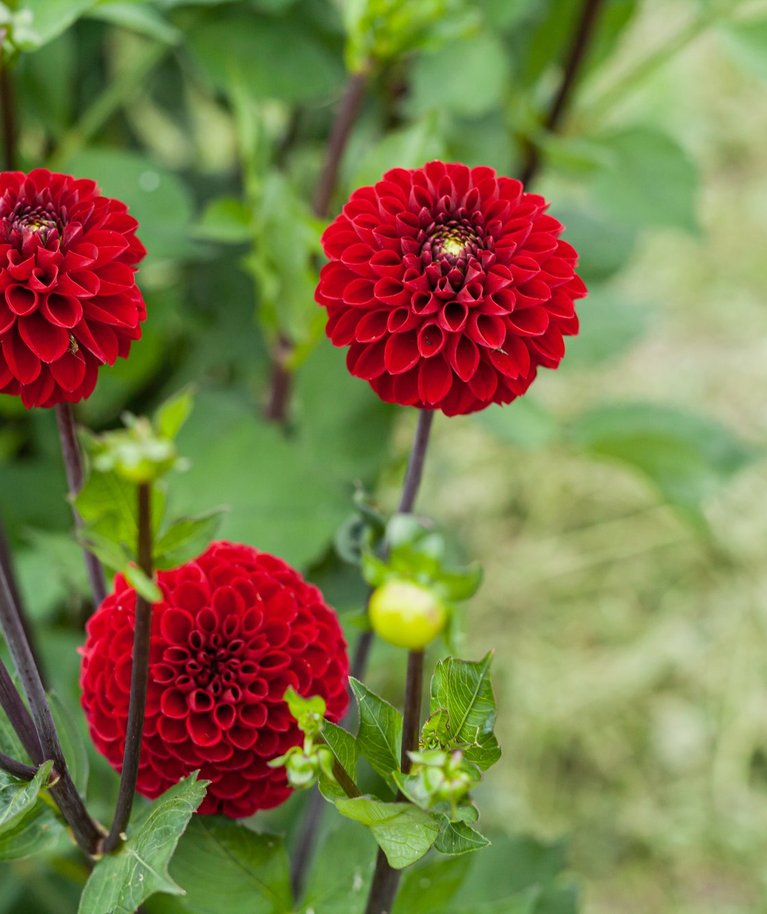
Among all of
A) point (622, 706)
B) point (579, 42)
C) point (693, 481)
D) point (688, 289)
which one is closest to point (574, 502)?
point (622, 706)

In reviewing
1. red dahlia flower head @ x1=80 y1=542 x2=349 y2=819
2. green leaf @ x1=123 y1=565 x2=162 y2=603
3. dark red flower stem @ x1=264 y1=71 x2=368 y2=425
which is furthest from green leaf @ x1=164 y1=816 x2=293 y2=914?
dark red flower stem @ x1=264 y1=71 x2=368 y2=425

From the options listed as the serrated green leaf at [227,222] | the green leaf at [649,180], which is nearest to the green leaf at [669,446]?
the green leaf at [649,180]

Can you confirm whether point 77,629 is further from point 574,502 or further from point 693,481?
point 574,502

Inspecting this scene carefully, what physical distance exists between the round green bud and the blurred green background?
0.90ft

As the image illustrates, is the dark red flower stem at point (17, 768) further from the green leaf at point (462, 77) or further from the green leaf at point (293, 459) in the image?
the green leaf at point (462, 77)

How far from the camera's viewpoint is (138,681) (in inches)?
10.0

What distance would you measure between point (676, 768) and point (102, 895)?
746 mm

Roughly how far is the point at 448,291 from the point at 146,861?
160 mm

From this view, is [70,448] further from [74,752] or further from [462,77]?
[462,77]

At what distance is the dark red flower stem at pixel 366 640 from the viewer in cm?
31

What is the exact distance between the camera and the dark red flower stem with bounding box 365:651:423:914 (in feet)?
0.79

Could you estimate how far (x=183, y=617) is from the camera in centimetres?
29

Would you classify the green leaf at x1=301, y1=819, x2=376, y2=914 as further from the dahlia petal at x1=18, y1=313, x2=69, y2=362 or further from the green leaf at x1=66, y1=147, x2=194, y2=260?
the green leaf at x1=66, y1=147, x2=194, y2=260

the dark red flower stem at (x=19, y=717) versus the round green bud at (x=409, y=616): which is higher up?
the round green bud at (x=409, y=616)
